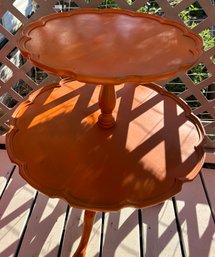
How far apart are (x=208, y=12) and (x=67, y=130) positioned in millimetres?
605

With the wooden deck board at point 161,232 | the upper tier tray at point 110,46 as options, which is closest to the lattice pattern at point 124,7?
the upper tier tray at point 110,46

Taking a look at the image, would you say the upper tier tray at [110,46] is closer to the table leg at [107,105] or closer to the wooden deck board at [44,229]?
the table leg at [107,105]

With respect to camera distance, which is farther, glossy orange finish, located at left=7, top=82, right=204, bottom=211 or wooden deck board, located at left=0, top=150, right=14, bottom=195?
wooden deck board, located at left=0, top=150, right=14, bottom=195

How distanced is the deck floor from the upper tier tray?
612mm

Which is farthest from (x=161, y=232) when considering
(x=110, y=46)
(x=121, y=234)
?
(x=110, y=46)

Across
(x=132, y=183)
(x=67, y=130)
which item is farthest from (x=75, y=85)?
(x=132, y=183)

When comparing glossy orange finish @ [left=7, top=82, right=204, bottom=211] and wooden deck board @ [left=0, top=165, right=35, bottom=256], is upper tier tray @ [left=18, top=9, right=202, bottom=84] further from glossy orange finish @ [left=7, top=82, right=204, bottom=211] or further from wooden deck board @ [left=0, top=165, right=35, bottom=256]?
wooden deck board @ [left=0, top=165, right=35, bottom=256]

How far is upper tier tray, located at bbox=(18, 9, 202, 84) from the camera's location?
0.75 meters

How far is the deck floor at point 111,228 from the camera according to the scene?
3.61ft

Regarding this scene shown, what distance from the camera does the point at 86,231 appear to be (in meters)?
0.98

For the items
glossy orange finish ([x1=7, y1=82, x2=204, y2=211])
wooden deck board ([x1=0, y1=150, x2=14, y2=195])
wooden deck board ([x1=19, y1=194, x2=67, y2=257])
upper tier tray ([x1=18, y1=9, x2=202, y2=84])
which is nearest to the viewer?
upper tier tray ([x1=18, y1=9, x2=202, y2=84])

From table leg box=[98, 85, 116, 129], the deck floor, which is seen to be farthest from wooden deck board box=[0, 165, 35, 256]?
table leg box=[98, 85, 116, 129]

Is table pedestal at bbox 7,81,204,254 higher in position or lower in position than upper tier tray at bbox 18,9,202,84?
lower

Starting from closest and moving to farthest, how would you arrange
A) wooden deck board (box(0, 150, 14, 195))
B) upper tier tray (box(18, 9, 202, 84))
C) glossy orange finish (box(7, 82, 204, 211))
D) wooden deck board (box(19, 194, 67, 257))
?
upper tier tray (box(18, 9, 202, 84)), glossy orange finish (box(7, 82, 204, 211)), wooden deck board (box(19, 194, 67, 257)), wooden deck board (box(0, 150, 14, 195))
